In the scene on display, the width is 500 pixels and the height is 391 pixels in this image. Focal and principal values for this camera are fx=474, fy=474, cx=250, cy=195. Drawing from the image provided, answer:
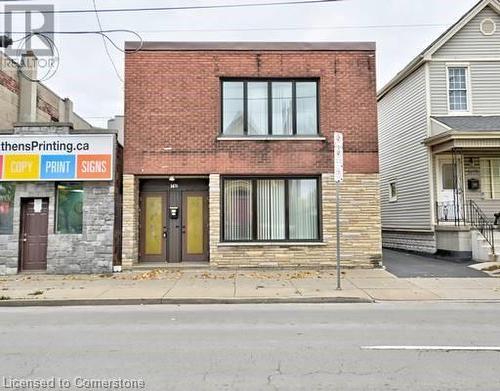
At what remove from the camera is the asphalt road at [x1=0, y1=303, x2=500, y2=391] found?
5.03 metres

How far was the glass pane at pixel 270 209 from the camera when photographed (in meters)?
14.8

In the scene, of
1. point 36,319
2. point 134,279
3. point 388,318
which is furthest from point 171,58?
point 388,318

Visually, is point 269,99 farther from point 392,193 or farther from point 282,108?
point 392,193

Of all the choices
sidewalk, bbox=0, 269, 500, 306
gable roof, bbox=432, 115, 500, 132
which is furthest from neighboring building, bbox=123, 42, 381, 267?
gable roof, bbox=432, 115, 500, 132

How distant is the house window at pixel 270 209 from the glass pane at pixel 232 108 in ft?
5.37

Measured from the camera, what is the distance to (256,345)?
21.2ft

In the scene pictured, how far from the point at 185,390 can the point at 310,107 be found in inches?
461

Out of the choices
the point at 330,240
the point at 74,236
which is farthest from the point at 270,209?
the point at 74,236

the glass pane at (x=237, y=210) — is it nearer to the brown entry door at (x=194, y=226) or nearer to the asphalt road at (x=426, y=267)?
the brown entry door at (x=194, y=226)

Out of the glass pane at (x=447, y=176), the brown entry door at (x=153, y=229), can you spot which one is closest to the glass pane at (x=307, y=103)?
the brown entry door at (x=153, y=229)

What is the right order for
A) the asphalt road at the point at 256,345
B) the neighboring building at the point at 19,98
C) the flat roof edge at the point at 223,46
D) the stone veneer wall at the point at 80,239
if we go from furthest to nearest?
1. the neighboring building at the point at 19,98
2. the flat roof edge at the point at 223,46
3. the stone veneer wall at the point at 80,239
4. the asphalt road at the point at 256,345

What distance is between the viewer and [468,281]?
12203mm

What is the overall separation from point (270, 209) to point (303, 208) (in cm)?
104

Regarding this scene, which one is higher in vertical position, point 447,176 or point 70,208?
point 447,176
